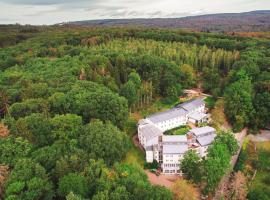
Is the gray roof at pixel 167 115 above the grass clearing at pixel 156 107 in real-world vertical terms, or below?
above

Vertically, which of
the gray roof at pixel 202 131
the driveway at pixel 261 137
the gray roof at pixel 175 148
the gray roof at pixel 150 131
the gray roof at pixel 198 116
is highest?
the gray roof at pixel 150 131

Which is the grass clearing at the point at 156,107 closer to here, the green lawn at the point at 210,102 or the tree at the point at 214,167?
the green lawn at the point at 210,102

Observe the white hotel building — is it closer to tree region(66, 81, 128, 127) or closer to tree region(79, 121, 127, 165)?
tree region(66, 81, 128, 127)

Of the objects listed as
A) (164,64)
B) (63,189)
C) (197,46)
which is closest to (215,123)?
(164,64)

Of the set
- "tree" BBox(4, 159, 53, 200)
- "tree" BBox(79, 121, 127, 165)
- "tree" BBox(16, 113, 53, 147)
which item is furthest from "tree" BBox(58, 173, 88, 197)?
"tree" BBox(16, 113, 53, 147)

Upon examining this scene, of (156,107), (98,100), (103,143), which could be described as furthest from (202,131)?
(98,100)

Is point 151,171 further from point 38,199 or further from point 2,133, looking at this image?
point 2,133

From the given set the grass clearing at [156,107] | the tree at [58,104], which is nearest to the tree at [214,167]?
the grass clearing at [156,107]

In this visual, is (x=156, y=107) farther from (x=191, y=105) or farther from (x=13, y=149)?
(x=13, y=149)
